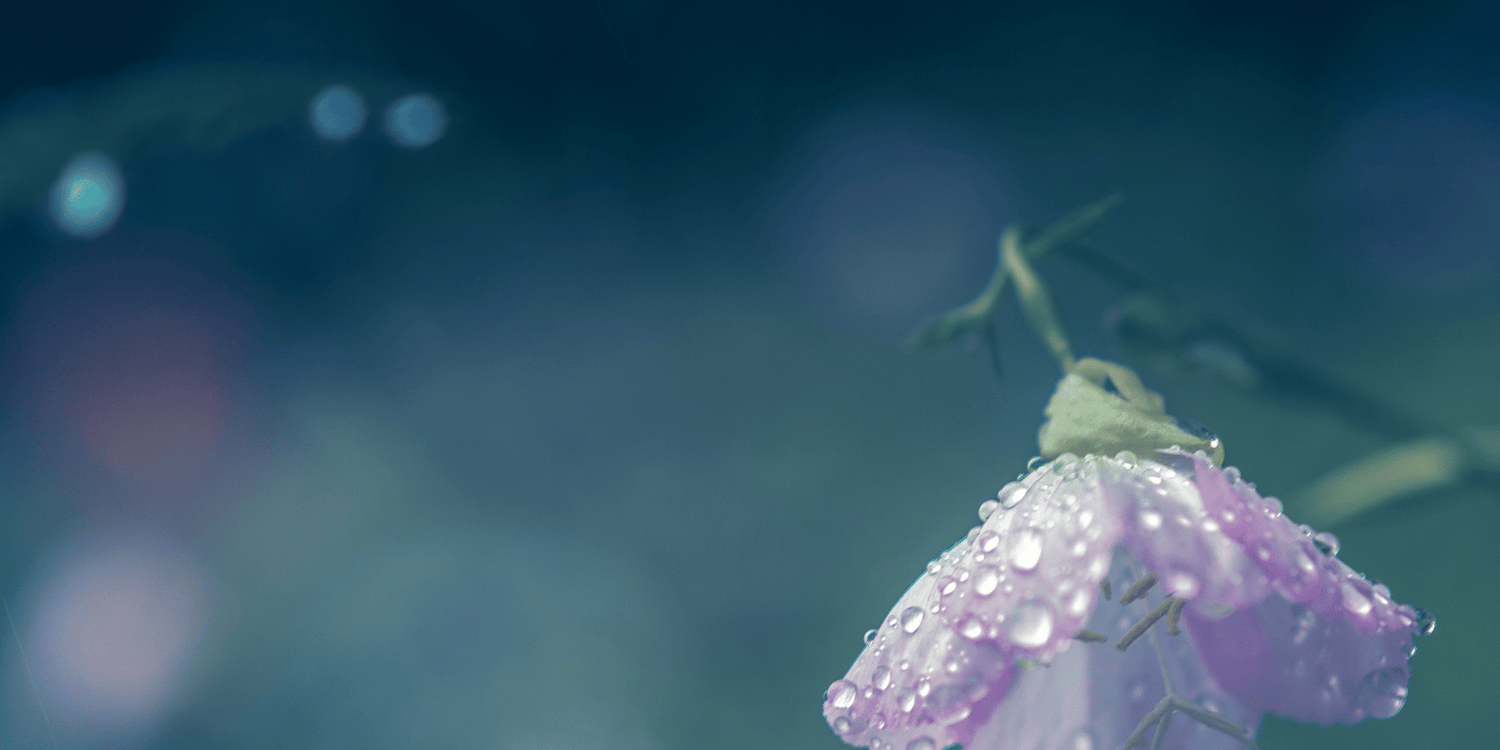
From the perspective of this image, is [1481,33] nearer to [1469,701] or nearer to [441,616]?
[1469,701]

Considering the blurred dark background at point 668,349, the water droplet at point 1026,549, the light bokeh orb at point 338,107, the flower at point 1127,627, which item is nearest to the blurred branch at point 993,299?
the flower at point 1127,627

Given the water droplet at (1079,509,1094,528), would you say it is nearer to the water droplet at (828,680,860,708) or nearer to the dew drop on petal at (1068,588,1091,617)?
the dew drop on petal at (1068,588,1091,617)

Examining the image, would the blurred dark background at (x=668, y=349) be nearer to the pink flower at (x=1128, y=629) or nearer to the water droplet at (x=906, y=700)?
the pink flower at (x=1128, y=629)

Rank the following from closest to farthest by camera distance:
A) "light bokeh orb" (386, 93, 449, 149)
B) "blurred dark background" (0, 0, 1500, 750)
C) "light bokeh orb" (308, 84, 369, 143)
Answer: "light bokeh orb" (308, 84, 369, 143)
"light bokeh orb" (386, 93, 449, 149)
"blurred dark background" (0, 0, 1500, 750)

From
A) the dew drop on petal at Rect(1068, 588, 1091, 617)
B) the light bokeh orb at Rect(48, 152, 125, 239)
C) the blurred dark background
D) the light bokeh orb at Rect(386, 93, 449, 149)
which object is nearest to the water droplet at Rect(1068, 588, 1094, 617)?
the dew drop on petal at Rect(1068, 588, 1091, 617)

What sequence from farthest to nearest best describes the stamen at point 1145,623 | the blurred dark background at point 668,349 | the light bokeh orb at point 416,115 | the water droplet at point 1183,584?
the blurred dark background at point 668,349
the light bokeh orb at point 416,115
the stamen at point 1145,623
the water droplet at point 1183,584

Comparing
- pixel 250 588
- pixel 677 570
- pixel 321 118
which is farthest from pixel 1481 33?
pixel 250 588
